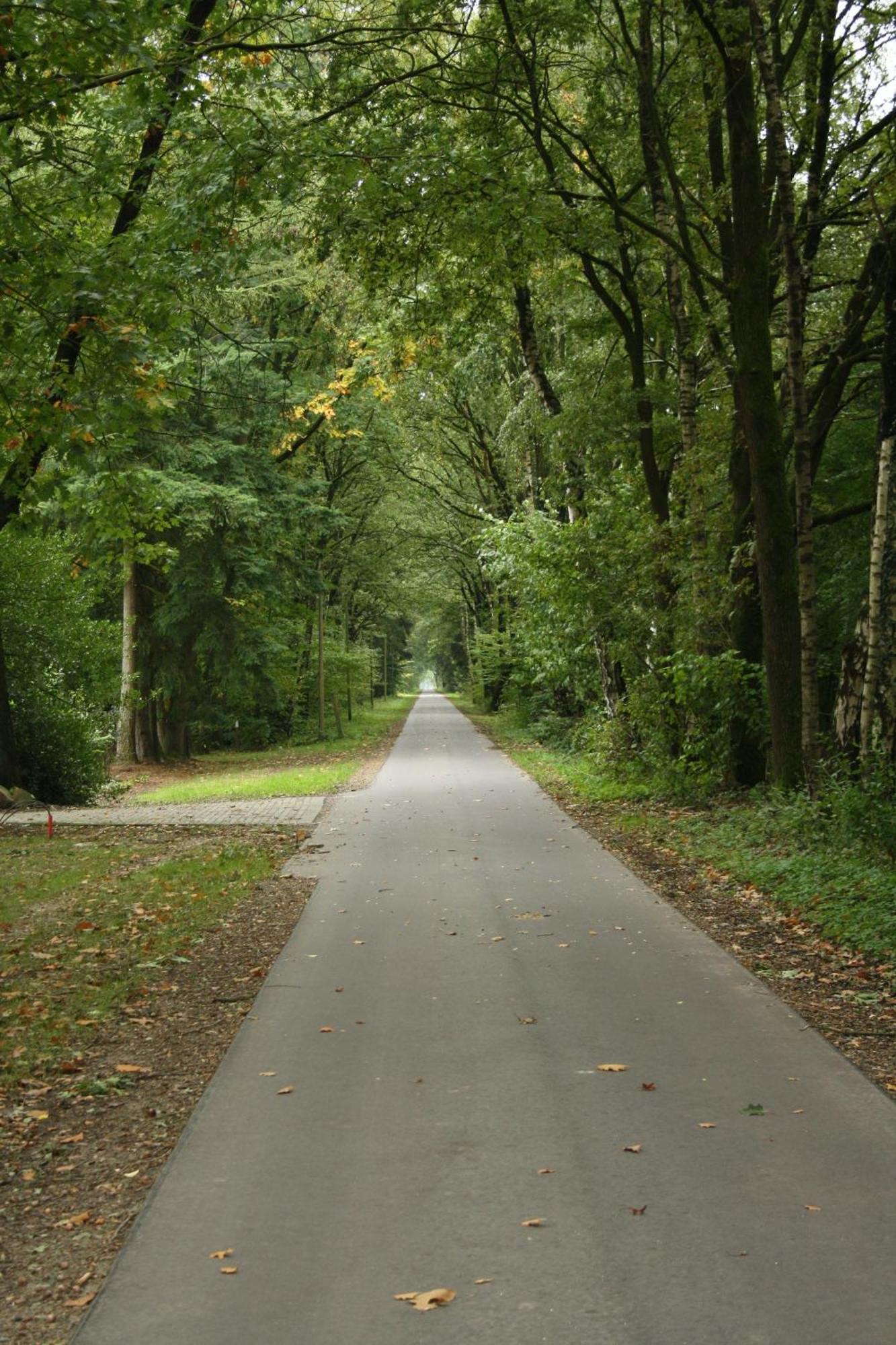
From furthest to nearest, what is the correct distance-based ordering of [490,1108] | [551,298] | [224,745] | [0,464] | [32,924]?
[224,745] → [551,298] → [0,464] → [32,924] → [490,1108]

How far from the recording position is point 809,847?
1059 centimetres

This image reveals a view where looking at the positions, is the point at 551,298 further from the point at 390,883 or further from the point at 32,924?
the point at 32,924

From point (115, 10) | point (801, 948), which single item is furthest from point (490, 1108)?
point (115, 10)

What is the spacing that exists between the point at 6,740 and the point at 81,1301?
1445 cm

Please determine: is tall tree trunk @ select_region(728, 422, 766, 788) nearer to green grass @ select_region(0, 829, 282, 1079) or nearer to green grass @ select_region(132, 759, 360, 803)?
green grass @ select_region(0, 829, 282, 1079)

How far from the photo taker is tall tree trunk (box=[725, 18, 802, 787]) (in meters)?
12.2

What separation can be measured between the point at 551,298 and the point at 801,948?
15.9 m

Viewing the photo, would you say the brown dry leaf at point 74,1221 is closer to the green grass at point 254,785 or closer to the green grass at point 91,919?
the green grass at point 91,919

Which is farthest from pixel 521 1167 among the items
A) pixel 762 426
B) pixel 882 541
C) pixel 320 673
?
pixel 320 673

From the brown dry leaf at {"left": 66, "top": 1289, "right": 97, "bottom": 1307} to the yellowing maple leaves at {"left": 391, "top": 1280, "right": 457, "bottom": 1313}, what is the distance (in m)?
0.96

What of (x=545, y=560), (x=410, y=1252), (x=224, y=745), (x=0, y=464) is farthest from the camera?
(x=224, y=745)

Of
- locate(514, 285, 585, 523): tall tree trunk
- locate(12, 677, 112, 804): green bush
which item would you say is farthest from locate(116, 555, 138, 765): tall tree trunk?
locate(514, 285, 585, 523): tall tree trunk

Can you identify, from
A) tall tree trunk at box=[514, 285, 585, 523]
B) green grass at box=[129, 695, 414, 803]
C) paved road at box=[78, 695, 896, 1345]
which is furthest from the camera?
green grass at box=[129, 695, 414, 803]

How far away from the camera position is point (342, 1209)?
4258 millimetres
